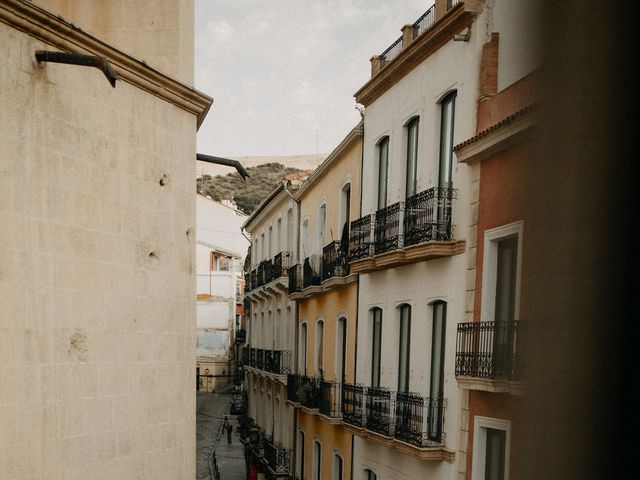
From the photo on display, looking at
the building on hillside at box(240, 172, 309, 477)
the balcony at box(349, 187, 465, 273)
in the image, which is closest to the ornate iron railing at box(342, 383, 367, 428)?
the balcony at box(349, 187, 465, 273)

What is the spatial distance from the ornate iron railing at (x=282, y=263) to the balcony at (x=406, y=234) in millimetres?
9018

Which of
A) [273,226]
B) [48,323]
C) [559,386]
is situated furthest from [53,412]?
[273,226]

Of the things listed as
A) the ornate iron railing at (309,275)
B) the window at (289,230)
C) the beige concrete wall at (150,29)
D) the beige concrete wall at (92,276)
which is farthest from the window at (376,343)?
the window at (289,230)

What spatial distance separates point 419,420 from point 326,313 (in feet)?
24.9

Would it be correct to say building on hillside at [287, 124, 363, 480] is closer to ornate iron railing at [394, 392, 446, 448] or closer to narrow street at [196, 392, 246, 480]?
ornate iron railing at [394, 392, 446, 448]

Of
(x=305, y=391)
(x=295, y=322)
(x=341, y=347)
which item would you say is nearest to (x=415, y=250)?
(x=341, y=347)

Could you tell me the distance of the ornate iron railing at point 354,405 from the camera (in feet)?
46.1

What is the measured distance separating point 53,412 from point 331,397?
972 cm

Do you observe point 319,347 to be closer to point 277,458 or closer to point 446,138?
point 277,458

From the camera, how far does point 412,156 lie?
43.8 feet

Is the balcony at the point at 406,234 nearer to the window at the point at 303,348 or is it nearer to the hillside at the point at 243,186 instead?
the window at the point at 303,348

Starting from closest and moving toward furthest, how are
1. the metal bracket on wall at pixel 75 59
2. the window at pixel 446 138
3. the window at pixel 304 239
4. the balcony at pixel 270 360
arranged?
the metal bracket on wall at pixel 75 59 < the window at pixel 446 138 < the window at pixel 304 239 < the balcony at pixel 270 360

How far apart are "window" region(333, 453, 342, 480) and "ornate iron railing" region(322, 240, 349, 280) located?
4.00 m

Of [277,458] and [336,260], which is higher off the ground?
[336,260]
